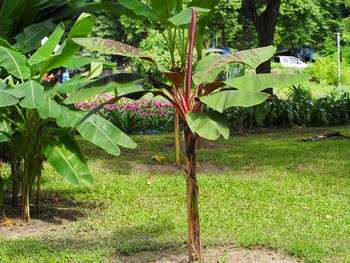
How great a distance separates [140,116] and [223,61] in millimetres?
9227

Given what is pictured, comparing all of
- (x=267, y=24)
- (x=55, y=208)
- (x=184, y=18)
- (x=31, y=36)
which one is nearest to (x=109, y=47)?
(x=184, y=18)

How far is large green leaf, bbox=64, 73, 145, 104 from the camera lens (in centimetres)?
310

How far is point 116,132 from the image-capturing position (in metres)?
5.02

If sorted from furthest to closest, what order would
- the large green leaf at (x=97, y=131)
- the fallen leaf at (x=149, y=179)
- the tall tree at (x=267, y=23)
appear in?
1. the tall tree at (x=267, y=23)
2. the fallen leaf at (x=149, y=179)
3. the large green leaf at (x=97, y=131)

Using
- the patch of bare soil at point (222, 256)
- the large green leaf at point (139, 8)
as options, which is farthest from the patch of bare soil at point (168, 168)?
the large green leaf at point (139, 8)

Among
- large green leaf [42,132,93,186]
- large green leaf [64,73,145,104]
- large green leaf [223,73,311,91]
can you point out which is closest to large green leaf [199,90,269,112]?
large green leaf [223,73,311,91]

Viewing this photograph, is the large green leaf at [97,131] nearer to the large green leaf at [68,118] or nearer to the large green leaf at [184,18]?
the large green leaf at [68,118]

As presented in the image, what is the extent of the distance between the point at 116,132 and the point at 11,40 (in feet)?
7.20

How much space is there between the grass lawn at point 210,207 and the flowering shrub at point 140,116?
3.05 meters

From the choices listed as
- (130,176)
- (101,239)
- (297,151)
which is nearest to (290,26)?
(297,151)

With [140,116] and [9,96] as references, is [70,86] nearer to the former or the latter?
[9,96]

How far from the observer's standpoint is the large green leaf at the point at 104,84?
310cm

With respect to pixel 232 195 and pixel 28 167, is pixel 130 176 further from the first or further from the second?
pixel 28 167

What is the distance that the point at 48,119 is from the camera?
4840 millimetres
